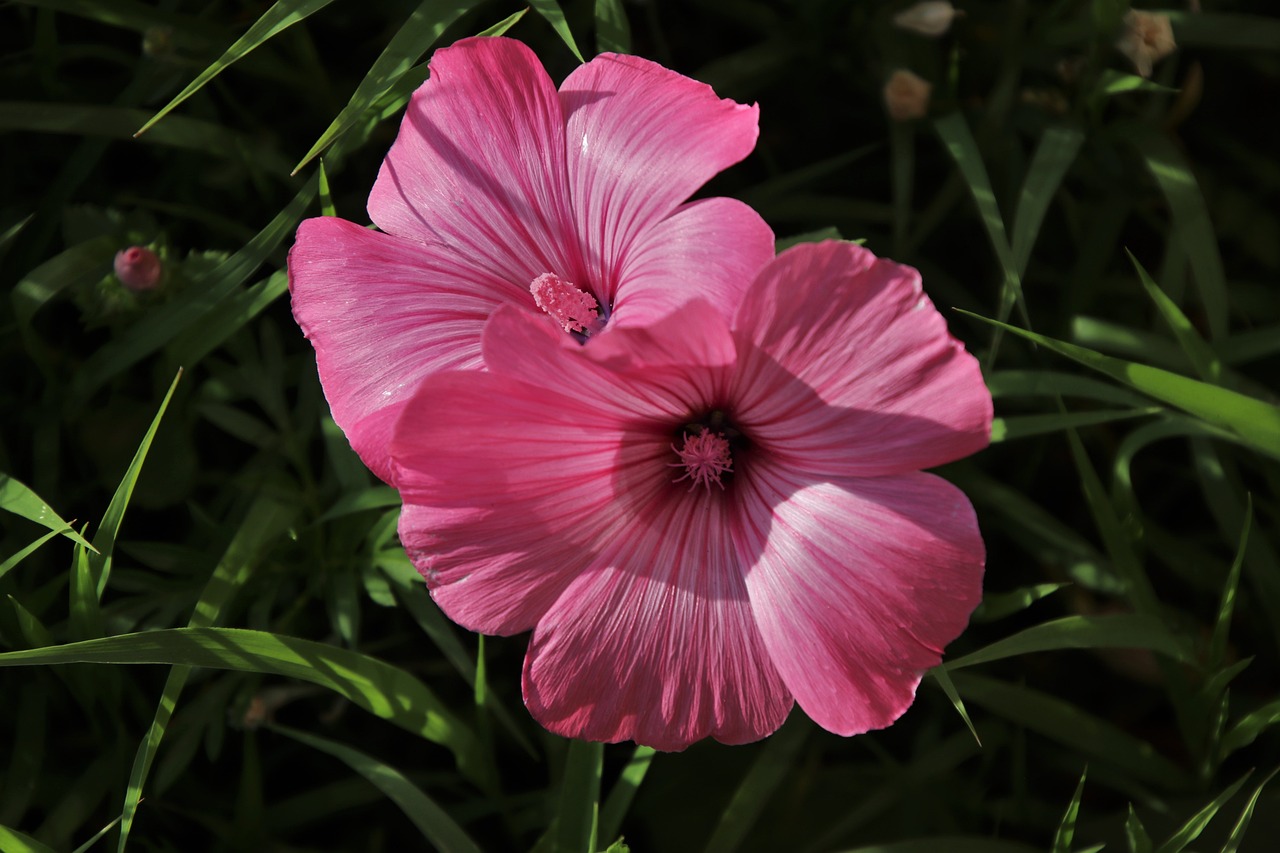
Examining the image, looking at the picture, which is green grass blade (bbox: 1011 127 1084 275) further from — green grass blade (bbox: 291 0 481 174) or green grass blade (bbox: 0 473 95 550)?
green grass blade (bbox: 0 473 95 550)

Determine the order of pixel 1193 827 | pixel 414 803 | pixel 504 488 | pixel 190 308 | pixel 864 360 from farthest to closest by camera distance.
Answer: pixel 190 308
pixel 414 803
pixel 1193 827
pixel 504 488
pixel 864 360

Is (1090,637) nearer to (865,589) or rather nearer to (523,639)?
(865,589)

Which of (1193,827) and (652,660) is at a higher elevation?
(652,660)

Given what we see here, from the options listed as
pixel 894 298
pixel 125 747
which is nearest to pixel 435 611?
pixel 125 747

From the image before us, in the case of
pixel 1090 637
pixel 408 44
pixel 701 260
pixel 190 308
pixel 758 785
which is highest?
pixel 408 44

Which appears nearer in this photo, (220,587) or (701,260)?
(701,260)

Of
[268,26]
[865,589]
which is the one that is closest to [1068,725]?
[865,589]

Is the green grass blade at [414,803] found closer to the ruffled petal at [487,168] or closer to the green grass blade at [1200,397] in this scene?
the ruffled petal at [487,168]
